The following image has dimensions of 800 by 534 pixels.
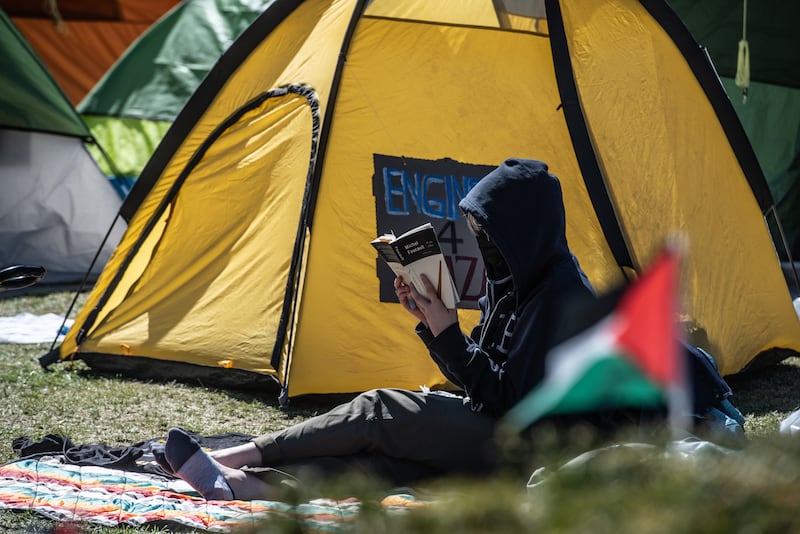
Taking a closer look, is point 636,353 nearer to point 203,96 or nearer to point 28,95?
point 203,96

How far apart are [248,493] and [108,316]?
8.02 feet

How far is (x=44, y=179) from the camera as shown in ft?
28.0

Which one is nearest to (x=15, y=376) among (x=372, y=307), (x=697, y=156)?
(x=372, y=307)

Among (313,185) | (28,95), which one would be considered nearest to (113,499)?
(313,185)

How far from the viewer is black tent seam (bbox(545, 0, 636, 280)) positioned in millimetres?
5215

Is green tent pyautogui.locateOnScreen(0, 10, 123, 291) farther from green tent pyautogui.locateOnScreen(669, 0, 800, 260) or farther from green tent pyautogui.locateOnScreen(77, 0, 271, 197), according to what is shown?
green tent pyautogui.locateOnScreen(669, 0, 800, 260)

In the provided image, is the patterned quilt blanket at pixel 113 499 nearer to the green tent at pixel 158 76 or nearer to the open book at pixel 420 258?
the open book at pixel 420 258

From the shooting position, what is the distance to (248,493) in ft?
10.9

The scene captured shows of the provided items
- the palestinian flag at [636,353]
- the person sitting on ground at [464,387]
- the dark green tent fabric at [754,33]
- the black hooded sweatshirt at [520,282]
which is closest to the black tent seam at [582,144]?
the person sitting on ground at [464,387]

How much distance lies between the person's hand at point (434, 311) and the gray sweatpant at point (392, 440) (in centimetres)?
26

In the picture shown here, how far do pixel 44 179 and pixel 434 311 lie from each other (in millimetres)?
6176

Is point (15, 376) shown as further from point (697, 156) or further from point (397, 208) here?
point (697, 156)

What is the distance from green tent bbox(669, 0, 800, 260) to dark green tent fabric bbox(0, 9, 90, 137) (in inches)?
201

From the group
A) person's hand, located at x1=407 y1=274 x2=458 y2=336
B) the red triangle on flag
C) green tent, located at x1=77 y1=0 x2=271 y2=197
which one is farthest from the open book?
green tent, located at x1=77 y1=0 x2=271 y2=197
